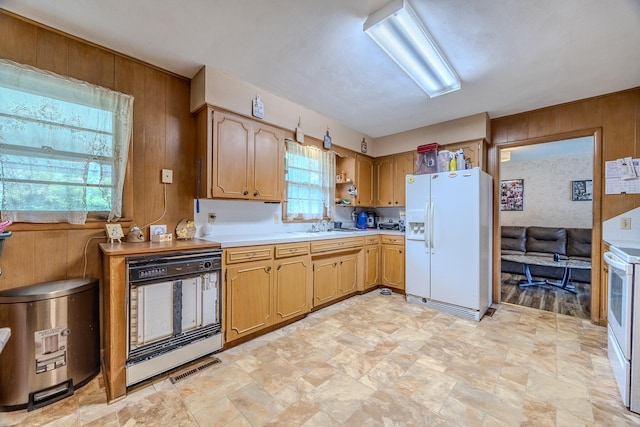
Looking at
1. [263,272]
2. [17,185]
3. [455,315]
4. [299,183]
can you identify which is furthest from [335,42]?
[455,315]

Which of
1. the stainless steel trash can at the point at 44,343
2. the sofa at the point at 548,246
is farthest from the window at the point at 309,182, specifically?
the sofa at the point at 548,246

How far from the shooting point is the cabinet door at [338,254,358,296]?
3445 millimetres

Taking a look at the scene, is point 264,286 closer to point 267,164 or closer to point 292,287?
point 292,287

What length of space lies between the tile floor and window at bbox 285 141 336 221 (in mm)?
1576

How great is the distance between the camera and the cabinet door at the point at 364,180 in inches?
170

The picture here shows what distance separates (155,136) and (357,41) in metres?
1.96

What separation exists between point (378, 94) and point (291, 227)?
197 centimetres

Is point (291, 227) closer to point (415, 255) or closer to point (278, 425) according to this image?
point (415, 255)

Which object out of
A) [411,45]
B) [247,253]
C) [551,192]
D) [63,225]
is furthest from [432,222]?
[551,192]

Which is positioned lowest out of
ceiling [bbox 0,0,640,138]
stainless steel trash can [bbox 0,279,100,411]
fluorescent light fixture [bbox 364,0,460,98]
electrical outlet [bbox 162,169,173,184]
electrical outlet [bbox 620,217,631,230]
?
stainless steel trash can [bbox 0,279,100,411]

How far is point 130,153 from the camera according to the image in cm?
224

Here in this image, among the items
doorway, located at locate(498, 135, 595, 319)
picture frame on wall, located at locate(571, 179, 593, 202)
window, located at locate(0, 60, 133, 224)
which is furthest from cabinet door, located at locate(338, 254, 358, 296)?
picture frame on wall, located at locate(571, 179, 593, 202)

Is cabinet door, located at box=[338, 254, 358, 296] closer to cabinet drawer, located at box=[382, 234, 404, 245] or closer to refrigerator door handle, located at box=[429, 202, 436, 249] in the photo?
cabinet drawer, located at box=[382, 234, 404, 245]

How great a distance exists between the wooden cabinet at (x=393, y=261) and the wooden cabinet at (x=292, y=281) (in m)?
1.51
